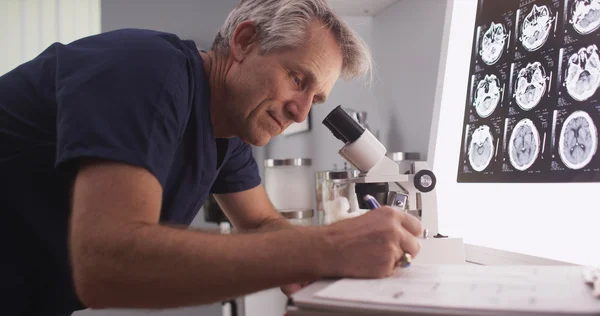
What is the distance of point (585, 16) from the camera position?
43.9 inches

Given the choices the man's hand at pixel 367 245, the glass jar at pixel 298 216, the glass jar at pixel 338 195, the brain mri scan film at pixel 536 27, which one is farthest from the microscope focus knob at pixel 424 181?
the glass jar at pixel 298 216

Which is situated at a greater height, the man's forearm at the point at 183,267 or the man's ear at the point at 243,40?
the man's ear at the point at 243,40

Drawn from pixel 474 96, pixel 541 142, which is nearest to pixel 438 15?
pixel 474 96

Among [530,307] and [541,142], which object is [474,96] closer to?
[541,142]

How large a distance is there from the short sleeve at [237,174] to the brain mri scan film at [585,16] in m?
0.92

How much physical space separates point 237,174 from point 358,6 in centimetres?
112

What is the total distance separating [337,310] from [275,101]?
2.20 feet

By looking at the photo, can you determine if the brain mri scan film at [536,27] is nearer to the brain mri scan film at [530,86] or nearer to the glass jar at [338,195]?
the brain mri scan film at [530,86]

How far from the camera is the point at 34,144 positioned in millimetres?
898

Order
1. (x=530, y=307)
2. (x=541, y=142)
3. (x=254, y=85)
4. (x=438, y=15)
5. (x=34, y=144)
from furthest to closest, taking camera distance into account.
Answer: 1. (x=438, y=15)
2. (x=541, y=142)
3. (x=254, y=85)
4. (x=34, y=144)
5. (x=530, y=307)

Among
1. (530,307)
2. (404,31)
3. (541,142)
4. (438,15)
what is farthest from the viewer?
(404,31)

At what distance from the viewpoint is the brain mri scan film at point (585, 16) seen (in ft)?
3.56

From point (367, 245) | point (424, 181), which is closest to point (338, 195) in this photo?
point (424, 181)

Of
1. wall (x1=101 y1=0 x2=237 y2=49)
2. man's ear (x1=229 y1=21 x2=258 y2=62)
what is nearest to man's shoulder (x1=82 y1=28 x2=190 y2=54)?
man's ear (x1=229 y1=21 x2=258 y2=62)
